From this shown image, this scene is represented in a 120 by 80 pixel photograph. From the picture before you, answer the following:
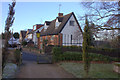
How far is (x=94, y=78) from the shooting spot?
8906mm

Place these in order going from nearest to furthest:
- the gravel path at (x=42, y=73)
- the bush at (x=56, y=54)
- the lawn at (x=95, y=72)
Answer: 1. the lawn at (x=95, y=72)
2. the gravel path at (x=42, y=73)
3. the bush at (x=56, y=54)

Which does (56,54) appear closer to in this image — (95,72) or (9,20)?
(95,72)

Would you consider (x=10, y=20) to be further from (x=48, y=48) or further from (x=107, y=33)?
(x=48, y=48)

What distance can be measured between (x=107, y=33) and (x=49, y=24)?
1979cm

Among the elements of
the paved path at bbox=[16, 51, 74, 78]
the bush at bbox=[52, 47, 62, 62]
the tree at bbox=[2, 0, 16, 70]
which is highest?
the tree at bbox=[2, 0, 16, 70]

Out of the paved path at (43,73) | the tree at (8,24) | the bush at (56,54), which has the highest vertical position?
the tree at (8,24)

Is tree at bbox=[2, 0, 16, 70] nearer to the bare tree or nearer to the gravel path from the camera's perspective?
the bare tree

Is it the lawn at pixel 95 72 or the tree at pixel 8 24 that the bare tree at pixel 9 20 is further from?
the lawn at pixel 95 72

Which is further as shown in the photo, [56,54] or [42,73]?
[56,54]

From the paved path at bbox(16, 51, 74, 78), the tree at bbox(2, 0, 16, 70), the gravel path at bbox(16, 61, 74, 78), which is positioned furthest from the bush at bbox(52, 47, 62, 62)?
the tree at bbox(2, 0, 16, 70)

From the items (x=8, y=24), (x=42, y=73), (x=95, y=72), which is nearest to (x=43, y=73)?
(x=42, y=73)

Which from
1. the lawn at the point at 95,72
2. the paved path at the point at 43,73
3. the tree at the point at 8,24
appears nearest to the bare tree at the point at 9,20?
the tree at the point at 8,24

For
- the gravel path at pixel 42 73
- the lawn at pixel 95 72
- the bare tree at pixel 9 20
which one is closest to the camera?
the bare tree at pixel 9 20

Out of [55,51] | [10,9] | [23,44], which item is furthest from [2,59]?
[23,44]
